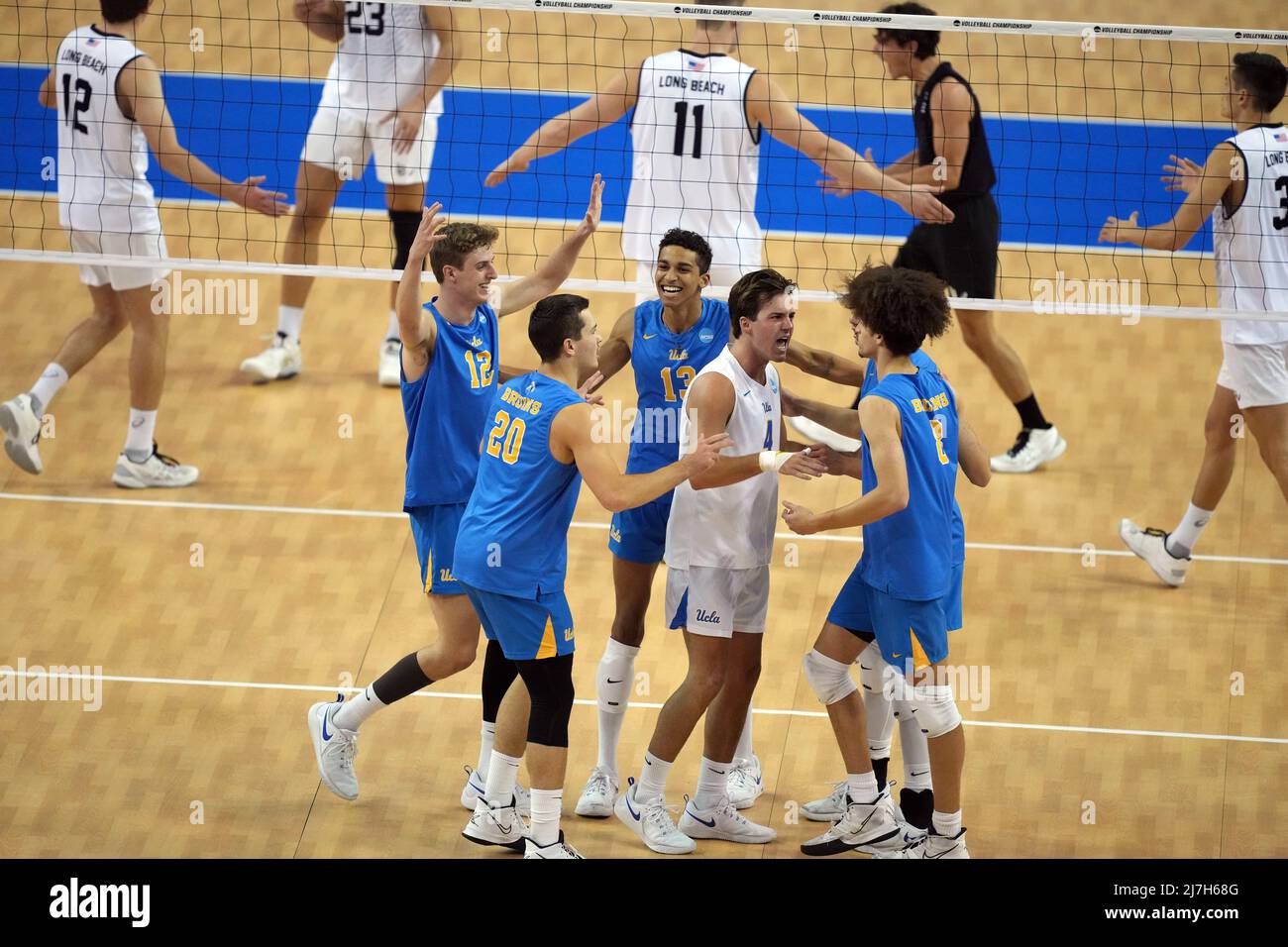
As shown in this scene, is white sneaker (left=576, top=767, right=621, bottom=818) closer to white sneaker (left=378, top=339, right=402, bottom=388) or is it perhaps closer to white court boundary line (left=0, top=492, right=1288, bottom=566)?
white court boundary line (left=0, top=492, right=1288, bottom=566)

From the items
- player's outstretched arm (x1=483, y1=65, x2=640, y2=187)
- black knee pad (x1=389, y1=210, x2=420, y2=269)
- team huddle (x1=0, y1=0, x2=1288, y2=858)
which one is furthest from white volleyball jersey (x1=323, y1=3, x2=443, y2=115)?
team huddle (x1=0, y1=0, x2=1288, y2=858)

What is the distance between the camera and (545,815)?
18.7ft

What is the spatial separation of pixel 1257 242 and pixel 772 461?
10.9 feet

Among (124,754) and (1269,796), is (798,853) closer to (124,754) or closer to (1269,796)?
(1269,796)

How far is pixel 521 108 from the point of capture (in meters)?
12.6

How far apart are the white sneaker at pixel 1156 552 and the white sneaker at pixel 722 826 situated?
2949 millimetres

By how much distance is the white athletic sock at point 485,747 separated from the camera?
6254 mm

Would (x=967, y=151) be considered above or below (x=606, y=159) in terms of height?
below

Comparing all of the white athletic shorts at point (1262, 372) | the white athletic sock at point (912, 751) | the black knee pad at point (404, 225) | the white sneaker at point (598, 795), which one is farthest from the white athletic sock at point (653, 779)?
the black knee pad at point (404, 225)

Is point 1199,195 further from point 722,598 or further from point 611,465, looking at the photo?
point 611,465

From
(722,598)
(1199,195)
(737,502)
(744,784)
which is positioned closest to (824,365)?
(737,502)

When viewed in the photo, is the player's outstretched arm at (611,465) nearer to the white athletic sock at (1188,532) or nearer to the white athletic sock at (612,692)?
the white athletic sock at (612,692)

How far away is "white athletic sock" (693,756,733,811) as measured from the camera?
240 inches

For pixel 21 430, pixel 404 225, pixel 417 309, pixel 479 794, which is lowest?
pixel 479 794
